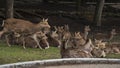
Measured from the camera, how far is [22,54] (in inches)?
442

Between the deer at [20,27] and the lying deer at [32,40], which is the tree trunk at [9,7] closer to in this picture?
the deer at [20,27]

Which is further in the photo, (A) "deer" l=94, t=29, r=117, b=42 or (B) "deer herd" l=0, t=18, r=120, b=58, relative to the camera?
(A) "deer" l=94, t=29, r=117, b=42

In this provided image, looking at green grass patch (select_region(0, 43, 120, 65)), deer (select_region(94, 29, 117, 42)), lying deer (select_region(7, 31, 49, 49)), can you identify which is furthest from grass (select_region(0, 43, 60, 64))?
deer (select_region(94, 29, 117, 42))

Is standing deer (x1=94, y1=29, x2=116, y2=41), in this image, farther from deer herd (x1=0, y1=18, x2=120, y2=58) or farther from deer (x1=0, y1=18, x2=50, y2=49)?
deer (x1=0, y1=18, x2=50, y2=49)

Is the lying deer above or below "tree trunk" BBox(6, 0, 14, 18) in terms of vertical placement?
below

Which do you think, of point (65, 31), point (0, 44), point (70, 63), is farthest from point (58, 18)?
point (70, 63)

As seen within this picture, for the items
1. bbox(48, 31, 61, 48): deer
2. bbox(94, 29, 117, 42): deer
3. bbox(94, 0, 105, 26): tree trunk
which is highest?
bbox(94, 0, 105, 26): tree trunk

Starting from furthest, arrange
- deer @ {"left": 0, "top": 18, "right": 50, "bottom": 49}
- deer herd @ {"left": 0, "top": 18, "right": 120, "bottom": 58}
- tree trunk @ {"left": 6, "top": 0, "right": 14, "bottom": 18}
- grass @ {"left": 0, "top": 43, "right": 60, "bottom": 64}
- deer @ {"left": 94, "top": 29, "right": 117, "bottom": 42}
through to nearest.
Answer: tree trunk @ {"left": 6, "top": 0, "right": 14, "bottom": 18}, deer @ {"left": 94, "top": 29, "right": 117, "bottom": 42}, deer @ {"left": 0, "top": 18, "right": 50, "bottom": 49}, deer herd @ {"left": 0, "top": 18, "right": 120, "bottom": 58}, grass @ {"left": 0, "top": 43, "right": 60, "bottom": 64}

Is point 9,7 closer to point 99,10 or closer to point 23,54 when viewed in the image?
point 23,54

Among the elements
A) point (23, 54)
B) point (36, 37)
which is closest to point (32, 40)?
point (36, 37)

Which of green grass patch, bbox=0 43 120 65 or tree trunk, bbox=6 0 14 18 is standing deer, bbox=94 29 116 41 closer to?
green grass patch, bbox=0 43 120 65

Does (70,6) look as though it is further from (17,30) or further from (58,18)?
(17,30)

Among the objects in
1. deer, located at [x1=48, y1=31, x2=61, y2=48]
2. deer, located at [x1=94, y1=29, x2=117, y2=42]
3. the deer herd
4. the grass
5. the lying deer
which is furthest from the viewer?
deer, located at [x1=94, y1=29, x2=117, y2=42]

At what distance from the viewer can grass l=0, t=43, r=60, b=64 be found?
416 inches
